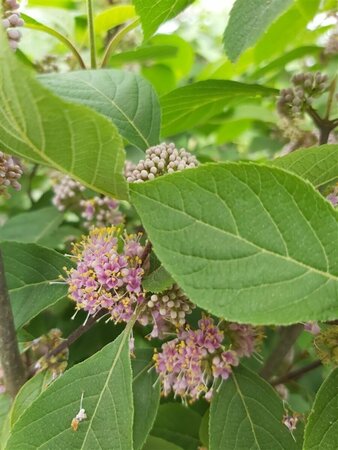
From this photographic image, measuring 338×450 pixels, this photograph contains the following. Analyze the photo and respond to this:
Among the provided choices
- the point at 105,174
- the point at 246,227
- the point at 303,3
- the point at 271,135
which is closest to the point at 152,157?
the point at 105,174

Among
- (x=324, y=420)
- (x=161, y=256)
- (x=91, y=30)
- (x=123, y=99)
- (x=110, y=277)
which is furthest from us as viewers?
(x=91, y=30)

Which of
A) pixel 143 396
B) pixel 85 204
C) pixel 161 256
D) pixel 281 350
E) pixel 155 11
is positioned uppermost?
pixel 155 11

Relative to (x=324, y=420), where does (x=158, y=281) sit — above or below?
above

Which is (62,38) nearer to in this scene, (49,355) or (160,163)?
(160,163)

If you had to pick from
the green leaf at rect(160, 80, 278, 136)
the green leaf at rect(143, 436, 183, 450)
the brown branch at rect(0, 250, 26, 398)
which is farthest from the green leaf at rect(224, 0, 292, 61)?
the green leaf at rect(143, 436, 183, 450)

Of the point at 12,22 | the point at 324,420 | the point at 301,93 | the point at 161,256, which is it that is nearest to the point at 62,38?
the point at 12,22

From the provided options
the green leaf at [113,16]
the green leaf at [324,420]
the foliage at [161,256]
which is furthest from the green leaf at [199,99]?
the green leaf at [324,420]

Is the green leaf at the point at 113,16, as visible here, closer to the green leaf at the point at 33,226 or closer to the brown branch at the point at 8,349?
the green leaf at the point at 33,226
